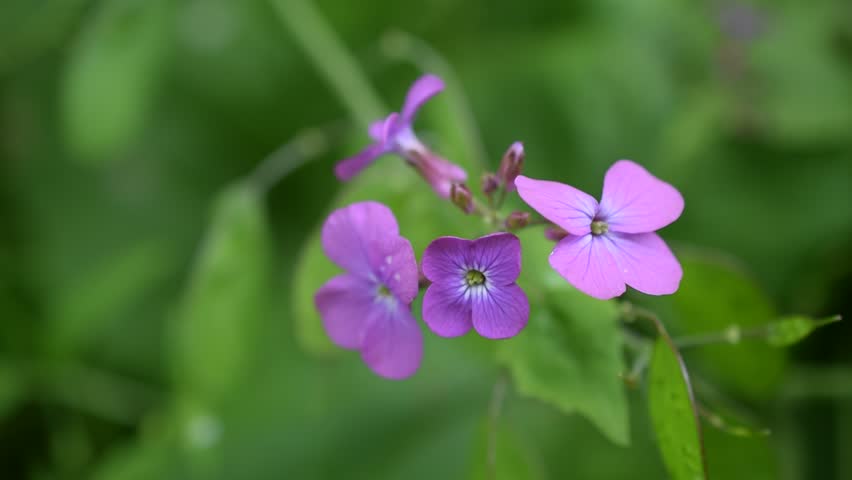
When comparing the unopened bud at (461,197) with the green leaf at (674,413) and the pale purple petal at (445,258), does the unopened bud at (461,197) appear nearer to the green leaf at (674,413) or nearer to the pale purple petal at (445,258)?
the pale purple petal at (445,258)

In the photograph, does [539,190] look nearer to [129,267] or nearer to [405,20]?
[129,267]

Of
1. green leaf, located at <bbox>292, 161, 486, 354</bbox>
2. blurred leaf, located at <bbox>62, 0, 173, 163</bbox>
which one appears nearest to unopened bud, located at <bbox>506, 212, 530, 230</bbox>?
green leaf, located at <bbox>292, 161, 486, 354</bbox>

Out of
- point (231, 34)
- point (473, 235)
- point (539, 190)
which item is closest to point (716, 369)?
point (473, 235)

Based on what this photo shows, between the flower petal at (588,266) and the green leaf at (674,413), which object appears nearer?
the flower petal at (588,266)

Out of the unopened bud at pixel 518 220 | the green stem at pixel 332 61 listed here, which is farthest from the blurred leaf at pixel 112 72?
the unopened bud at pixel 518 220

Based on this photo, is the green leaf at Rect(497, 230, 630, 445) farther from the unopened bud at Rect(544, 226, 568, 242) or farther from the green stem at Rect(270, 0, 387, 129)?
the green stem at Rect(270, 0, 387, 129)

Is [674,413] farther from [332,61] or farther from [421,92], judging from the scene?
[332,61]

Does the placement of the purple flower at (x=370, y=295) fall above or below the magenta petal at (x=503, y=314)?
above
